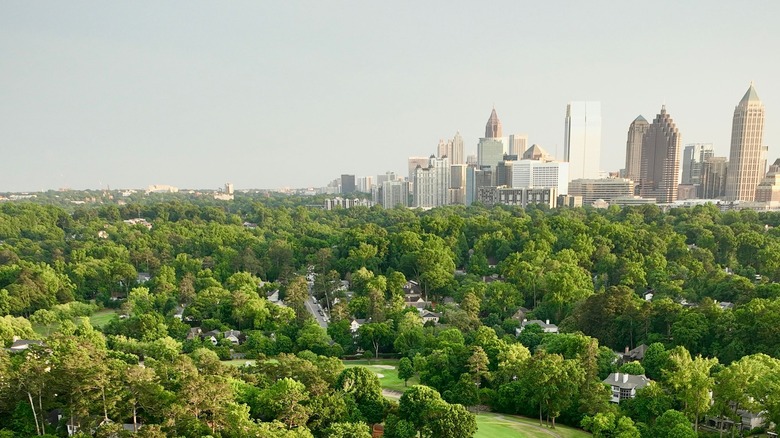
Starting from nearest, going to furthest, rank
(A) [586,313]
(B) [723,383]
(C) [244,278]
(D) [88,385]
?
(D) [88,385], (B) [723,383], (A) [586,313], (C) [244,278]

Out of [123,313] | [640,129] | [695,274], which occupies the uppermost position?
[640,129]

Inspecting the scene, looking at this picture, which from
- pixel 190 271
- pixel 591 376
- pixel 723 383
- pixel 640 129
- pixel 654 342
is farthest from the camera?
pixel 640 129

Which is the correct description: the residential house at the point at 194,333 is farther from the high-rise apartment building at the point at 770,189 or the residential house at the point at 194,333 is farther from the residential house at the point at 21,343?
the high-rise apartment building at the point at 770,189

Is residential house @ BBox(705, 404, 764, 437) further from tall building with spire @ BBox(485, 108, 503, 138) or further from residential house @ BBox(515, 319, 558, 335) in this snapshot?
tall building with spire @ BBox(485, 108, 503, 138)

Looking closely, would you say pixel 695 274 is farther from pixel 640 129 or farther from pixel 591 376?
pixel 640 129

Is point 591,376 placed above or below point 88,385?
below

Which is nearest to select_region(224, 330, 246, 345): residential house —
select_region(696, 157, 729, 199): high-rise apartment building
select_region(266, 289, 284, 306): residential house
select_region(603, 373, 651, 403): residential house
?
select_region(266, 289, 284, 306): residential house

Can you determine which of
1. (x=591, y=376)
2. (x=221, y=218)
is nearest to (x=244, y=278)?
(x=591, y=376)

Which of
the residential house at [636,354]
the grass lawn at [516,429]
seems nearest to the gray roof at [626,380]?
the grass lawn at [516,429]
